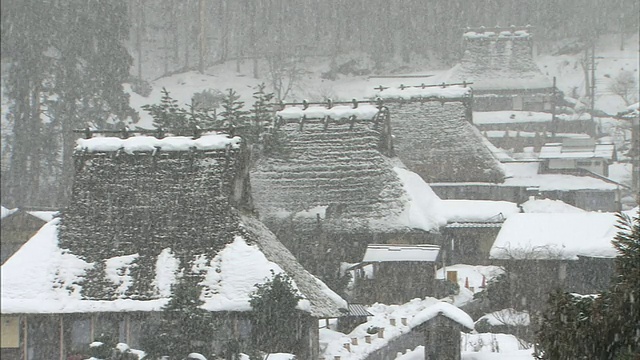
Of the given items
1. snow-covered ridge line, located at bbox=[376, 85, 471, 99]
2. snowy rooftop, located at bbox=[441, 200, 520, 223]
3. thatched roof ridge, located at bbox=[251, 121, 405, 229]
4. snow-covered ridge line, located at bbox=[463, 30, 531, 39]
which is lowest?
snowy rooftop, located at bbox=[441, 200, 520, 223]

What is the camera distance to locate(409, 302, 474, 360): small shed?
1299cm

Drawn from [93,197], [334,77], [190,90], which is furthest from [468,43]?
[93,197]

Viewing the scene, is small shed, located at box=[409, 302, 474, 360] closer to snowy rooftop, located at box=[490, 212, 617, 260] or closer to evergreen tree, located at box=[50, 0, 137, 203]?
snowy rooftop, located at box=[490, 212, 617, 260]

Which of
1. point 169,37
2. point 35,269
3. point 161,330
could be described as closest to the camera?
point 161,330

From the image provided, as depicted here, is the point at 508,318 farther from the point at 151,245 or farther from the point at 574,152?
the point at 574,152

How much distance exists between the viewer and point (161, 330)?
43.4 ft

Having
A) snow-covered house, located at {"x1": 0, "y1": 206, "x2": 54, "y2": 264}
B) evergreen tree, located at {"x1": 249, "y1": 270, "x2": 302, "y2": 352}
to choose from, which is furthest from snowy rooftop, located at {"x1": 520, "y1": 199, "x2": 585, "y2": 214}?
evergreen tree, located at {"x1": 249, "y1": 270, "x2": 302, "y2": 352}

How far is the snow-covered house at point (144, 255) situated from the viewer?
14.7 meters

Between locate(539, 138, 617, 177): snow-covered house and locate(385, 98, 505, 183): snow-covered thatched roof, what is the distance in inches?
158

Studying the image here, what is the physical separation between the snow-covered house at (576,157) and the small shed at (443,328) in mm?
22263

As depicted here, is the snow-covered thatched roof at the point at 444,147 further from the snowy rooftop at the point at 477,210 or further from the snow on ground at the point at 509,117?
the snow on ground at the point at 509,117

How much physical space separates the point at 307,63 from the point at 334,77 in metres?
2.94

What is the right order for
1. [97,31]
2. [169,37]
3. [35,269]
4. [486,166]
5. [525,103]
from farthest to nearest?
[169,37]
[525,103]
[486,166]
[97,31]
[35,269]

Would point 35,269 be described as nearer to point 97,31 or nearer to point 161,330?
point 161,330
